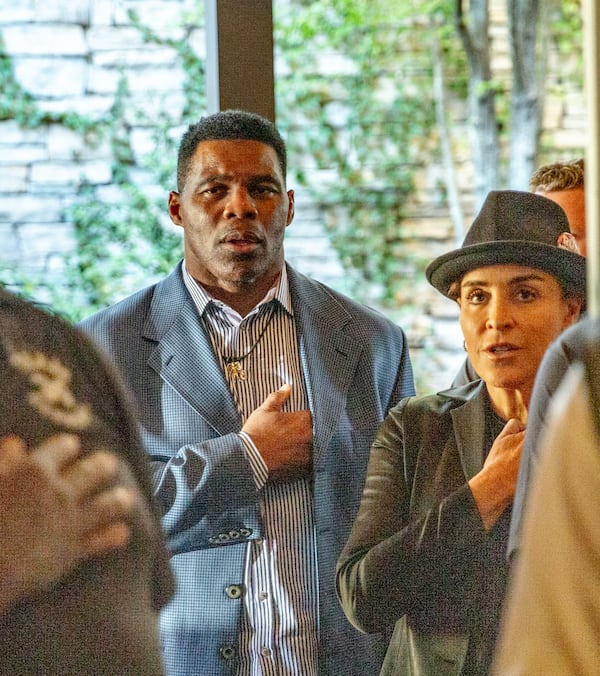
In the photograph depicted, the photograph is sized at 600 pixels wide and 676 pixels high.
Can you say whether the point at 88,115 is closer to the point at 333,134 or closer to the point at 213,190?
the point at 333,134

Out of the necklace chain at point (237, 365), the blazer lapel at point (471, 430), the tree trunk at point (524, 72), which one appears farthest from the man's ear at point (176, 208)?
the tree trunk at point (524, 72)

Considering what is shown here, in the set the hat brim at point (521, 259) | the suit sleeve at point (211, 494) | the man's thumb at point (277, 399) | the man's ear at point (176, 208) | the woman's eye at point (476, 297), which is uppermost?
the man's ear at point (176, 208)

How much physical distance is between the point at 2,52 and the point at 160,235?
0.83 meters

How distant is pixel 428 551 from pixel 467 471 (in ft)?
0.50

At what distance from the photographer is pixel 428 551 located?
1.98 meters

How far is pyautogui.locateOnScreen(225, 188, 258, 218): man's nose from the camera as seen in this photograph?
201 cm

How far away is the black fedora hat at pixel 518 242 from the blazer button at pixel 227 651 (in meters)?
0.71

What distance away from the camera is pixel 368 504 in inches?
79.5

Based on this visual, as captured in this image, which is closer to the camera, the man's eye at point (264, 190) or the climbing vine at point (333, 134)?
the man's eye at point (264, 190)

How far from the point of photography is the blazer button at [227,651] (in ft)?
6.35

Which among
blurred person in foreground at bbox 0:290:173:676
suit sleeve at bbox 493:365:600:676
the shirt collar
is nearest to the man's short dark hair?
the shirt collar

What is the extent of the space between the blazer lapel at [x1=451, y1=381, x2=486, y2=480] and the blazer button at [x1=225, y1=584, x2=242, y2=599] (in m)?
0.43

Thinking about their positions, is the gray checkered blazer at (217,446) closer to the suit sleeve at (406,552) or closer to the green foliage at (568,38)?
the suit sleeve at (406,552)

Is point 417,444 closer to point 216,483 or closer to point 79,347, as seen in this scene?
point 216,483
